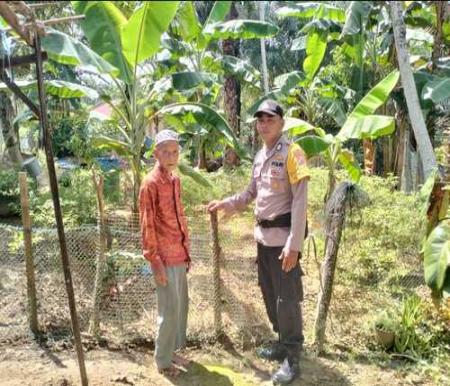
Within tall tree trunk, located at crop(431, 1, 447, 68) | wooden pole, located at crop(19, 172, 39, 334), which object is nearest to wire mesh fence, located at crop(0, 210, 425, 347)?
wooden pole, located at crop(19, 172, 39, 334)

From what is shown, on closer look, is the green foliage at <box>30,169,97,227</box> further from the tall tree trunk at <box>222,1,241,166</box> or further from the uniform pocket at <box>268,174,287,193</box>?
the tall tree trunk at <box>222,1,241,166</box>

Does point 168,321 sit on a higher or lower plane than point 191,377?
higher

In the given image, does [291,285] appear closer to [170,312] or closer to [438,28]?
[170,312]

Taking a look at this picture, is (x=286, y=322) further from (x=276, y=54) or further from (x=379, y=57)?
(x=276, y=54)

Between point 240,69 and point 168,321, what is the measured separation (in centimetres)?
627

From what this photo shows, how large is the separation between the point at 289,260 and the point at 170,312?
95 centimetres

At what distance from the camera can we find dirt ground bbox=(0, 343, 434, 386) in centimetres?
365

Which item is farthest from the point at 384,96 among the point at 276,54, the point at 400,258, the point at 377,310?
the point at 276,54

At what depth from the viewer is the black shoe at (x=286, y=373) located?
3592 millimetres

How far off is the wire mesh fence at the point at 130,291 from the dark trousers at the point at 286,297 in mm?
672

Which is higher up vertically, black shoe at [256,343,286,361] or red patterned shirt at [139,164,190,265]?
red patterned shirt at [139,164,190,265]

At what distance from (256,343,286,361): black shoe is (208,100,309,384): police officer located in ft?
0.66

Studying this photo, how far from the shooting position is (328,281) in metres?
4.09

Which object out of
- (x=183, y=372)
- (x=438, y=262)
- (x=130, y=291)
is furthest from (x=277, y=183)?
(x=130, y=291)
